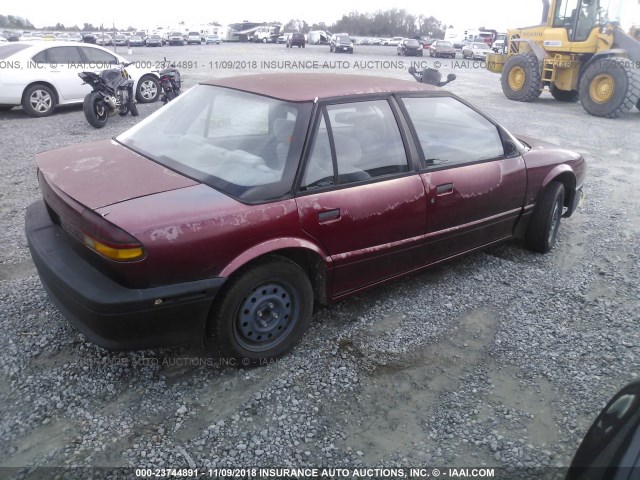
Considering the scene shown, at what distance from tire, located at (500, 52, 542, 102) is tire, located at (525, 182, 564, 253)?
11.2 metres

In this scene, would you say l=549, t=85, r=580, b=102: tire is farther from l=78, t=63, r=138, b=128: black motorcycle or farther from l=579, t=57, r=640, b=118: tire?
l=78, t=63, r=138, b=128: black motorcycle

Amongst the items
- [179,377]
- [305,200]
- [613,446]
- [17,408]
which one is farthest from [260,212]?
[613,446]

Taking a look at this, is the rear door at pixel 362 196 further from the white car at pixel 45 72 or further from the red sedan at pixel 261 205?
the white car at pixel 45 72

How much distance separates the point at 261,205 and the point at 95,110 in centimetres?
760

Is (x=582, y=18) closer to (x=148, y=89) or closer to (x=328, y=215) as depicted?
(x=148, y=89)

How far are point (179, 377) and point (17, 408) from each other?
77cm

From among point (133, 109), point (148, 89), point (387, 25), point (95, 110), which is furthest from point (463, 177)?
point (387, 25)

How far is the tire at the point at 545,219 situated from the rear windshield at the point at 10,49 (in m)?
9.80

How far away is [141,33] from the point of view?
46750 mm

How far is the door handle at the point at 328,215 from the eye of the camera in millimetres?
2801

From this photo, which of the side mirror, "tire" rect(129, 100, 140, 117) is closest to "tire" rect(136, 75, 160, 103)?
"tire" rect(129, 100, 140, 117)

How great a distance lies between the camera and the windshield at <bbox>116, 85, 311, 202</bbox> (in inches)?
106

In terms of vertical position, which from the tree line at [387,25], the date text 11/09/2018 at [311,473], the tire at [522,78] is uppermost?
the tree line at [387,25]

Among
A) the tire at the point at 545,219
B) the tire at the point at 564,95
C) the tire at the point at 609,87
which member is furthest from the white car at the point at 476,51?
the tire at the point at 545,219
